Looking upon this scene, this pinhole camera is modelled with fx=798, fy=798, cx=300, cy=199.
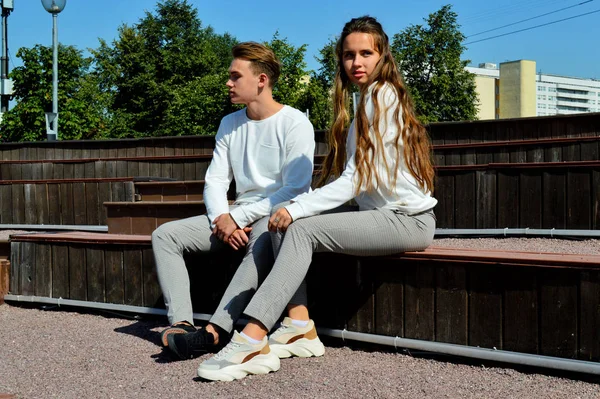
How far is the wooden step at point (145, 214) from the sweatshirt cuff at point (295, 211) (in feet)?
10.7

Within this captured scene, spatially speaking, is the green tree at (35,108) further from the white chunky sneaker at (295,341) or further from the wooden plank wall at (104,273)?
the white chunky sneaker at (295,341)

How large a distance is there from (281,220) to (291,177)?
63cm

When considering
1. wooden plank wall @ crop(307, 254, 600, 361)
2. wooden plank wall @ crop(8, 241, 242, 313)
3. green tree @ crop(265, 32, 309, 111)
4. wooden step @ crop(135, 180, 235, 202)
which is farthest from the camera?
green tree @ crop(265, 32, 309, 111)

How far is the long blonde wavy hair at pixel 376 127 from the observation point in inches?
147

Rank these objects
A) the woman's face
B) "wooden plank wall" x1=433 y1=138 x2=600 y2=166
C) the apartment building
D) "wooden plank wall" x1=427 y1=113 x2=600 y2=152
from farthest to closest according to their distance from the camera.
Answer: the apartment building → "wooden plank wall" x1=427 y1=113 x2=600 y2=152 → "wooden plank wall" x1=433 y1=138 x2=600 y2=166 → the woman's face

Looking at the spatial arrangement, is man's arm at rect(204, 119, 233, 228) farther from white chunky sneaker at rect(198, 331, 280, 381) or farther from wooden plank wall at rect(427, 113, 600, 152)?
wooden plank wall at rect(427, 113, 600, 152)

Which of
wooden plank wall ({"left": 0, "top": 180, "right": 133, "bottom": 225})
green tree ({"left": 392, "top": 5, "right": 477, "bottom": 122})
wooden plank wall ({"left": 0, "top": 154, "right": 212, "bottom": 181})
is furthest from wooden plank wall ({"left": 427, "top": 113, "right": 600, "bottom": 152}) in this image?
green tree ({"left": 392, "top": 5, "right": 477, "bottom": 122})

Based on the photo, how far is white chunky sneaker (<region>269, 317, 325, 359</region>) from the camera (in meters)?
3.84

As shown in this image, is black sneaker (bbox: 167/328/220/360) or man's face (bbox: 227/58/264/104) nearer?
black sneaker (bbox: 167/328/220/360)

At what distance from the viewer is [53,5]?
1880cm

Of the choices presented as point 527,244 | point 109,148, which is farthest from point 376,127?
point 109,148

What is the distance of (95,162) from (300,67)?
3580cm

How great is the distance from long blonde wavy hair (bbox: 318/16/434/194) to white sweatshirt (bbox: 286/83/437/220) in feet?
0.07

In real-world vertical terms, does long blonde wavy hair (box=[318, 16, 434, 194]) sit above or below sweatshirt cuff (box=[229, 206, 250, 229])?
above
